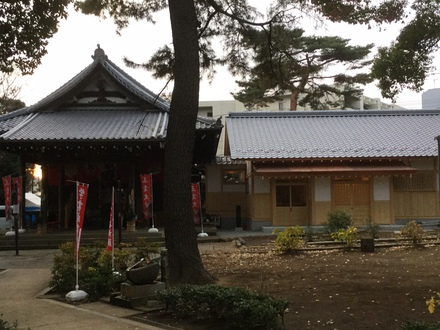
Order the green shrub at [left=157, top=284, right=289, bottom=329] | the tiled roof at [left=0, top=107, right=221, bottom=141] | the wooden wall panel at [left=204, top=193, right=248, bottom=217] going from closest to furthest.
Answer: the green shrub at [left=157, top=284, right=289, bottom=329]
the tiled roof at [left=0, top=107, right=221, bottom=141]
the wooden wall panel at [left=204, top=193, right=248, bottom=217]

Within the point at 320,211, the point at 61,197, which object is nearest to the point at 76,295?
the point at 61,197

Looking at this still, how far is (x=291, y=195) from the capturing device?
21.8 m

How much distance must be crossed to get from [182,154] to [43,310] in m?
3.63

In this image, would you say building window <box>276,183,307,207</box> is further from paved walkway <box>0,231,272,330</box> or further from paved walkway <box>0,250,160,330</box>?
paved walkway <box>0,250,160,330</box>

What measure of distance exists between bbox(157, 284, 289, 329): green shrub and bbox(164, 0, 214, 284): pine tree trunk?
1.54 metres

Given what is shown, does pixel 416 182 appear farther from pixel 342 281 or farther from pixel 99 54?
pixel 99 54

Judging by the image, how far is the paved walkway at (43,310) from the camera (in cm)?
658

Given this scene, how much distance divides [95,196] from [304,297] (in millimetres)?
14774

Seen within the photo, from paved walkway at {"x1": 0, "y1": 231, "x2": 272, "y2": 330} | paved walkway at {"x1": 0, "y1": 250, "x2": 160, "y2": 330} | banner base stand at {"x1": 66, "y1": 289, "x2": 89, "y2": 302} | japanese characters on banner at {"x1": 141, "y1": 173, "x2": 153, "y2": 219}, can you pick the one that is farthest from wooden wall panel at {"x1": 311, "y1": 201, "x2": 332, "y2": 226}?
banner base stand at {"x1": 66, "y1": 289, "x2": 89, "y2": 302}

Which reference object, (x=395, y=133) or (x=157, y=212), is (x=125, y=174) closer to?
(x=157, y=212)

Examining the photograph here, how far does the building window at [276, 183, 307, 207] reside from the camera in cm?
2169

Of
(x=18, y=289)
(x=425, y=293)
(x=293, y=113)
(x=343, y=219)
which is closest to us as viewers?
(x=425, y=293)

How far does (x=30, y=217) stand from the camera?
23891 mm

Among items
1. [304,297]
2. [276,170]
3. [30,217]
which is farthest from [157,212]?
[304,297]
